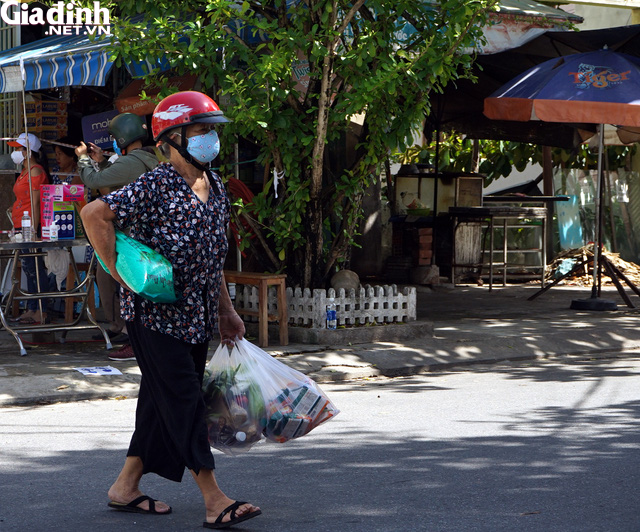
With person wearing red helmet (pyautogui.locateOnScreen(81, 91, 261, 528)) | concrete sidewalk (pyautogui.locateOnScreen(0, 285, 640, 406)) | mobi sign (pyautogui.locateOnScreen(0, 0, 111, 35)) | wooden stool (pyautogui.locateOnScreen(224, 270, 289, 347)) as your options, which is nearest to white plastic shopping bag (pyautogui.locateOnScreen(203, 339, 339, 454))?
person wearing red helmet (pyautogui.locateOnScreen(81, 91, 261, 528))

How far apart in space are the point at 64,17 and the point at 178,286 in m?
7.99

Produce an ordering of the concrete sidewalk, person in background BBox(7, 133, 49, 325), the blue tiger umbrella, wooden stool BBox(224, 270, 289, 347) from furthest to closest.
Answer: the blue tiger umbrella, person in background BBox(7, 133, 49, 325), wooden stool BBox(224, 270, 289, 347), the concrete sidewalk

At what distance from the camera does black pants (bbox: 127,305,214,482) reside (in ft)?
13.7

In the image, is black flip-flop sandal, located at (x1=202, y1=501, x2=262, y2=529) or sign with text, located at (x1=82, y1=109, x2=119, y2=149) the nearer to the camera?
black flip-flop sandal, located at (x1=202, y1=501, x2=262, y2=529)

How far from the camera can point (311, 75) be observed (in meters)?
8.80

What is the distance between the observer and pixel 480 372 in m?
8.56

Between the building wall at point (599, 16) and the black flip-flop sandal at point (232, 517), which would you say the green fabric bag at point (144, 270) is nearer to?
the black flip-flop sandal at point (232, 517)

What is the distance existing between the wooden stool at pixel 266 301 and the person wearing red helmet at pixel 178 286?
175 inches

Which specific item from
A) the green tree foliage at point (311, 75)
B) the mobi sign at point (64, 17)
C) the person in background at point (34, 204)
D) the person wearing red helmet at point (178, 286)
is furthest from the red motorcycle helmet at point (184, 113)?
the person in background at point (34, 204)

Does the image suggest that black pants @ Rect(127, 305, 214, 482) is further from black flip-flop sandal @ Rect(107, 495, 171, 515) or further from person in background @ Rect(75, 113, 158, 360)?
person in background @ Rect(75, 113, 158, 360)

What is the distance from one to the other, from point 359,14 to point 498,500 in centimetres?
562

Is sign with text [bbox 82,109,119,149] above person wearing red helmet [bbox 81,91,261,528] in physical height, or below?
above

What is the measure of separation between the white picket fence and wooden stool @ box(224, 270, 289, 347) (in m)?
0.21

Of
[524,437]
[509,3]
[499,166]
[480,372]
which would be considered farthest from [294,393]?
[499,166]
